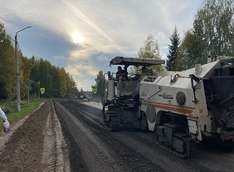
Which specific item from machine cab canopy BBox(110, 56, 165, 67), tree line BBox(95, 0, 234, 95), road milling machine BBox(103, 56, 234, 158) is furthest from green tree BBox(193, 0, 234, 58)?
road milling machine BBox(103, 56, 234, 158)

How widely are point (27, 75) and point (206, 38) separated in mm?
33437

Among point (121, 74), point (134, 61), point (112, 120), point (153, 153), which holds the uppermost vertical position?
point (134, 61)

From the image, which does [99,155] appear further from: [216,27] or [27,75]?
[27,75]

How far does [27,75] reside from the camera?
48531 millimetres

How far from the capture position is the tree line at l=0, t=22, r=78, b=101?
1268 inches

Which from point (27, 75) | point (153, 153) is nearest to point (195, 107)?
point (153, 153)

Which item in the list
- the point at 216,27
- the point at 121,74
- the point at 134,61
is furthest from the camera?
the point at 216,27

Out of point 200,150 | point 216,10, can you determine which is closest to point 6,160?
point 200,150

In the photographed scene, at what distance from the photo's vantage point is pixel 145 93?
9188mm

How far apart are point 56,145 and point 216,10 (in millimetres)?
28156

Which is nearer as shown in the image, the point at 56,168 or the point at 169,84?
the point at 56,168

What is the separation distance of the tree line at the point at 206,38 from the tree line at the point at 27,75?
487 inches

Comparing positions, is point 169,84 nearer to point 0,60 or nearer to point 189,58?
point 189,58

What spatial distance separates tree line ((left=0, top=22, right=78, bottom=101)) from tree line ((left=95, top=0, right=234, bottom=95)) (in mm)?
12380
